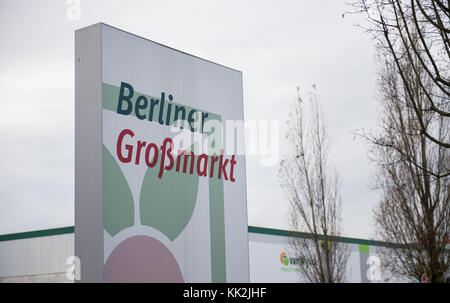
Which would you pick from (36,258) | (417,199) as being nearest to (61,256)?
(36,258)

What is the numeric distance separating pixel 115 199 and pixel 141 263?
77 cm

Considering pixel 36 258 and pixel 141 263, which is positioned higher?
pixel 36 258

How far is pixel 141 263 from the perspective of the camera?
21.2 ft

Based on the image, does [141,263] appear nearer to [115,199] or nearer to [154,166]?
[115,199]

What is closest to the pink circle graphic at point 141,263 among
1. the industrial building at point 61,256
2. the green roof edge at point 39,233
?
the industrial building at point 61,256

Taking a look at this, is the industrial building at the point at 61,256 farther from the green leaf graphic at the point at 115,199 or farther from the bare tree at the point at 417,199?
the green leaf graphic at the point at 115,199

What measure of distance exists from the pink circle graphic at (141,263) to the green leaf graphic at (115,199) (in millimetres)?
203

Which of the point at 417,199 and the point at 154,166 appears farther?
the point at 417,199

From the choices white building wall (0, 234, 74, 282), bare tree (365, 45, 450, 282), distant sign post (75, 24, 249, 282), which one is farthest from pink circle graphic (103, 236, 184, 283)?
white building wall (0, 234, 74, 282)

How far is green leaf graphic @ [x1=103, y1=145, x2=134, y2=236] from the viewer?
20.0 ft

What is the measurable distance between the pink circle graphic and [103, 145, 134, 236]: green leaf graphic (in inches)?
8.0

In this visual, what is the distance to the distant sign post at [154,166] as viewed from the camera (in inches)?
241
